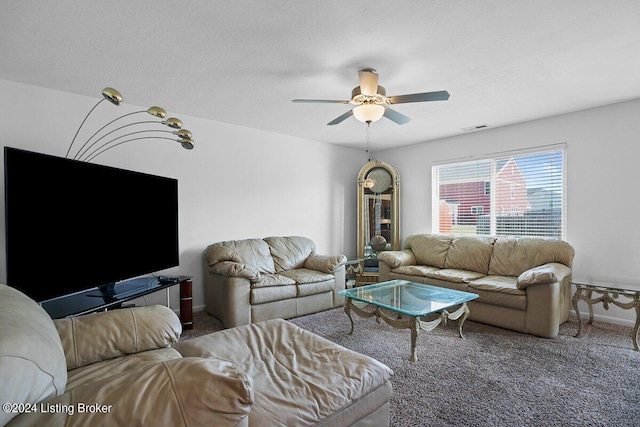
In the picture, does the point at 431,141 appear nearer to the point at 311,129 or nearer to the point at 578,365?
the point at 311,129

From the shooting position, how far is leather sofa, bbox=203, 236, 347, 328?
132 inches

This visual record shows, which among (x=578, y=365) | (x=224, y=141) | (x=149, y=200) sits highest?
(x=224, y=141)

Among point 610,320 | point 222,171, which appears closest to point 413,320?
point 610,320

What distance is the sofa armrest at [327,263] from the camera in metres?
4.18

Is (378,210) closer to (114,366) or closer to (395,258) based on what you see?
(395,258)

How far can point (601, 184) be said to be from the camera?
364 centimetres

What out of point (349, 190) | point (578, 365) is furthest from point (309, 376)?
point (349, 190)

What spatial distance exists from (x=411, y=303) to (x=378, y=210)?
9.17 feet

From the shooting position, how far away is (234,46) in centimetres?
232

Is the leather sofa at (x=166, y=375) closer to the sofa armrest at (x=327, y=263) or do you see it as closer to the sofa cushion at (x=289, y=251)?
the sofa armrest at (x=327, y=263)

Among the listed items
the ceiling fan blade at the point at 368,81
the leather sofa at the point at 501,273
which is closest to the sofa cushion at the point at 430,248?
the leather sofa at the point at 501,273

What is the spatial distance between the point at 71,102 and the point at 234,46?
207cm

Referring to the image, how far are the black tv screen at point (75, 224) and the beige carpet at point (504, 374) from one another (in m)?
1.14

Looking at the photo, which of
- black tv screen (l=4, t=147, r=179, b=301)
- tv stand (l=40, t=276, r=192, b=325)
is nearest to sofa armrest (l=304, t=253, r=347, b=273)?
tv stand (l=40, t=276, r=192, b=325)
